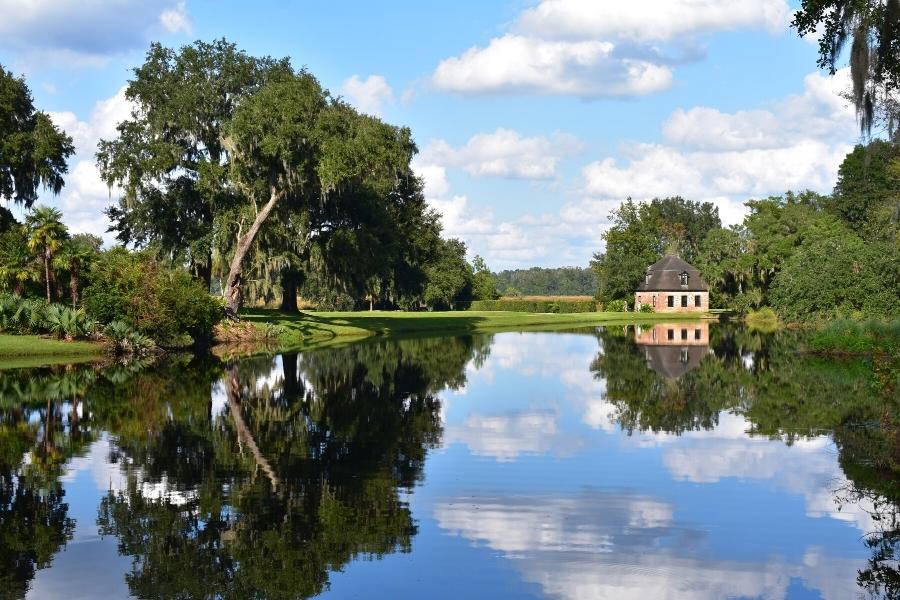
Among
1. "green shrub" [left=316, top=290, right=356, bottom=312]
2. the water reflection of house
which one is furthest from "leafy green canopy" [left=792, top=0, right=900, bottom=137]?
"green shrub" [left=316, top=290, right=356, bottom=312]

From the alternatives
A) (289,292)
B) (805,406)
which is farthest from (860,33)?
(289,292)

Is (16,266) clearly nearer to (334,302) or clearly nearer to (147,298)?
(147,298)

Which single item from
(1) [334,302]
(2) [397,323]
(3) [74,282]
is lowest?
(2) [397,323]

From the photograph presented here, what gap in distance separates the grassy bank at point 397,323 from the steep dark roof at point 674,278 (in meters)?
5.18

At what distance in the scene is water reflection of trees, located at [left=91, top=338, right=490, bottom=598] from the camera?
9.84 meters

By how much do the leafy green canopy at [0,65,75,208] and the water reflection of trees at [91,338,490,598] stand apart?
3147cm

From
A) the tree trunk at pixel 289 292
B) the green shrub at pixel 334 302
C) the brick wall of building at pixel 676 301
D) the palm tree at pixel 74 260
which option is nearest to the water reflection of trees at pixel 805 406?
the palm tree at pixel 74 260

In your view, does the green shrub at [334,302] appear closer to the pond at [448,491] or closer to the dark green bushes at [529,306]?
the dark green bushes at [529,306]

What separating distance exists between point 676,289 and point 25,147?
218 ft

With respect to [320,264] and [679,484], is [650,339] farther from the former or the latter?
[679,484]

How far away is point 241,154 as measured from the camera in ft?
157

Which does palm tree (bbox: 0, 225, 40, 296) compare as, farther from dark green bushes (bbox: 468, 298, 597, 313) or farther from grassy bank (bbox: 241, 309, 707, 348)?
dark green bushes (bbox: 468, 298, 597, 313)

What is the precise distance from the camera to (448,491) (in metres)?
13.6

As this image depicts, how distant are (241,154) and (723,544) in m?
40.6
